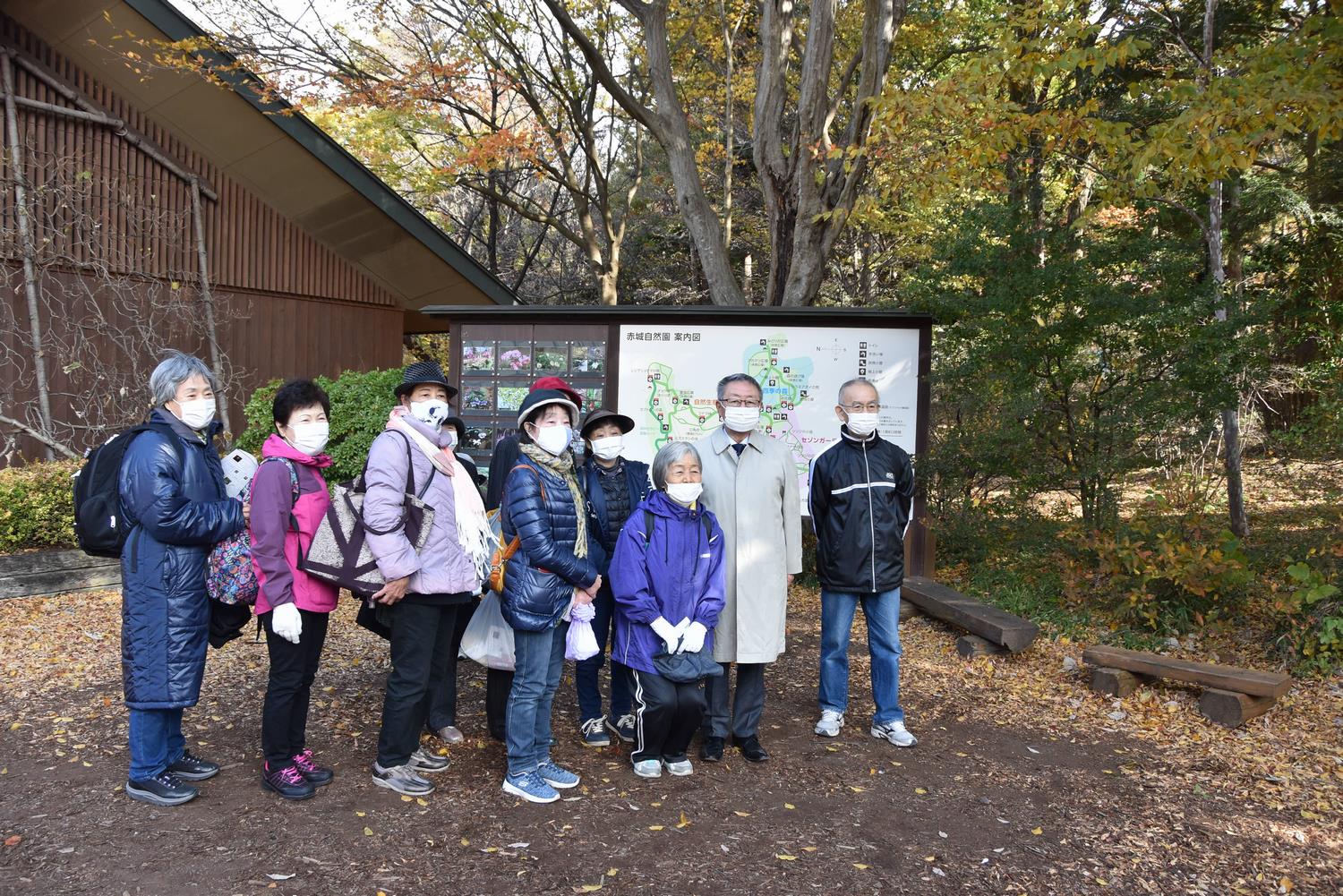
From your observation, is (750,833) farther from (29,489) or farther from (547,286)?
(547,286)

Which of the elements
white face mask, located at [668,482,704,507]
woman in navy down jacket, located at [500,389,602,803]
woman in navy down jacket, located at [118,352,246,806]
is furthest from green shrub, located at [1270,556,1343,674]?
woman in navy down jacket, located at [118,352,246,806]

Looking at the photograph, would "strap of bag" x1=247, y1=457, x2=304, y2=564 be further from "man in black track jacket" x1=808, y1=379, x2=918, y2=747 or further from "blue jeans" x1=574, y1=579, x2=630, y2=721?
"man in black track jacket" x1=808, y1=379, x2=918, y2=747

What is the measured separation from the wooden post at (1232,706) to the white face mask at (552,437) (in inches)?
164

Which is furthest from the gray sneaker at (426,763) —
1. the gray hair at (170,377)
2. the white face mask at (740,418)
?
the white face mask at (740,418)

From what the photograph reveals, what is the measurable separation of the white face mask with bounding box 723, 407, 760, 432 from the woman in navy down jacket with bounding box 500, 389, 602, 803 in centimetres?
91

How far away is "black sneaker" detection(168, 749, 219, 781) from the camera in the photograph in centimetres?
451

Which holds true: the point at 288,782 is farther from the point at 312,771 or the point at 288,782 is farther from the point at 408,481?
the point at 408,481

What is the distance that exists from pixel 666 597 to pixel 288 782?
1.89 metres

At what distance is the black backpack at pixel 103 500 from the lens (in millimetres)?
4078

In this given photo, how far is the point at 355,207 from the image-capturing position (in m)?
13.4

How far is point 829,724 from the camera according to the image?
537 cm

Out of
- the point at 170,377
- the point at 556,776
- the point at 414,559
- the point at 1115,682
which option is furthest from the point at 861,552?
the point at 170,377

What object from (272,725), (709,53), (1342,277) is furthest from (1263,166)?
(272,725)

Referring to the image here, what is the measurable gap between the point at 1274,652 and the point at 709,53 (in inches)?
545
